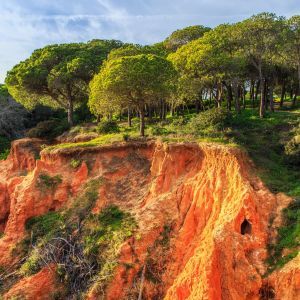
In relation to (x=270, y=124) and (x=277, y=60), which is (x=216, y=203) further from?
(x=277, y=60)

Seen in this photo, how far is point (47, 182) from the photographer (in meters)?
30.2

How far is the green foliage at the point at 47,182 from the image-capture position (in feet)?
98.1

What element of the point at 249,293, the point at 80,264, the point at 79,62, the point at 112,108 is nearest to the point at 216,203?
the point at 249,293

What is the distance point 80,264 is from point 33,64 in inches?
1004

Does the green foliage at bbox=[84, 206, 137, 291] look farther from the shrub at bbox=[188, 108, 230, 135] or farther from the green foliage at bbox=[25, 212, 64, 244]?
the shrub at bbox=[188, 108, 230, 135]

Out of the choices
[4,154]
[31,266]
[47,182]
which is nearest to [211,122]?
[47,182]

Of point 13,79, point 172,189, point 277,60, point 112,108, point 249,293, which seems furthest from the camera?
point 13,79

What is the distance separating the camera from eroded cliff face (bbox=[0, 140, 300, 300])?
63.9 ft

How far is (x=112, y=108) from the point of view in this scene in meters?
34.1

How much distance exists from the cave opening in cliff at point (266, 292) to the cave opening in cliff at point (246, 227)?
10.4 ft

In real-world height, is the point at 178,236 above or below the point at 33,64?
below

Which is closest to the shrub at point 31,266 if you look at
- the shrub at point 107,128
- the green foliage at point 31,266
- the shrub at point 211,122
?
the green foliage at point 31,266

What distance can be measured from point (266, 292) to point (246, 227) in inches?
148

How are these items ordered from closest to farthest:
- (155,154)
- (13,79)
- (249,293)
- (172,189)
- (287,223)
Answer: (249,293) < (287,223) < (172,189) < (155,154) < (13,79)
